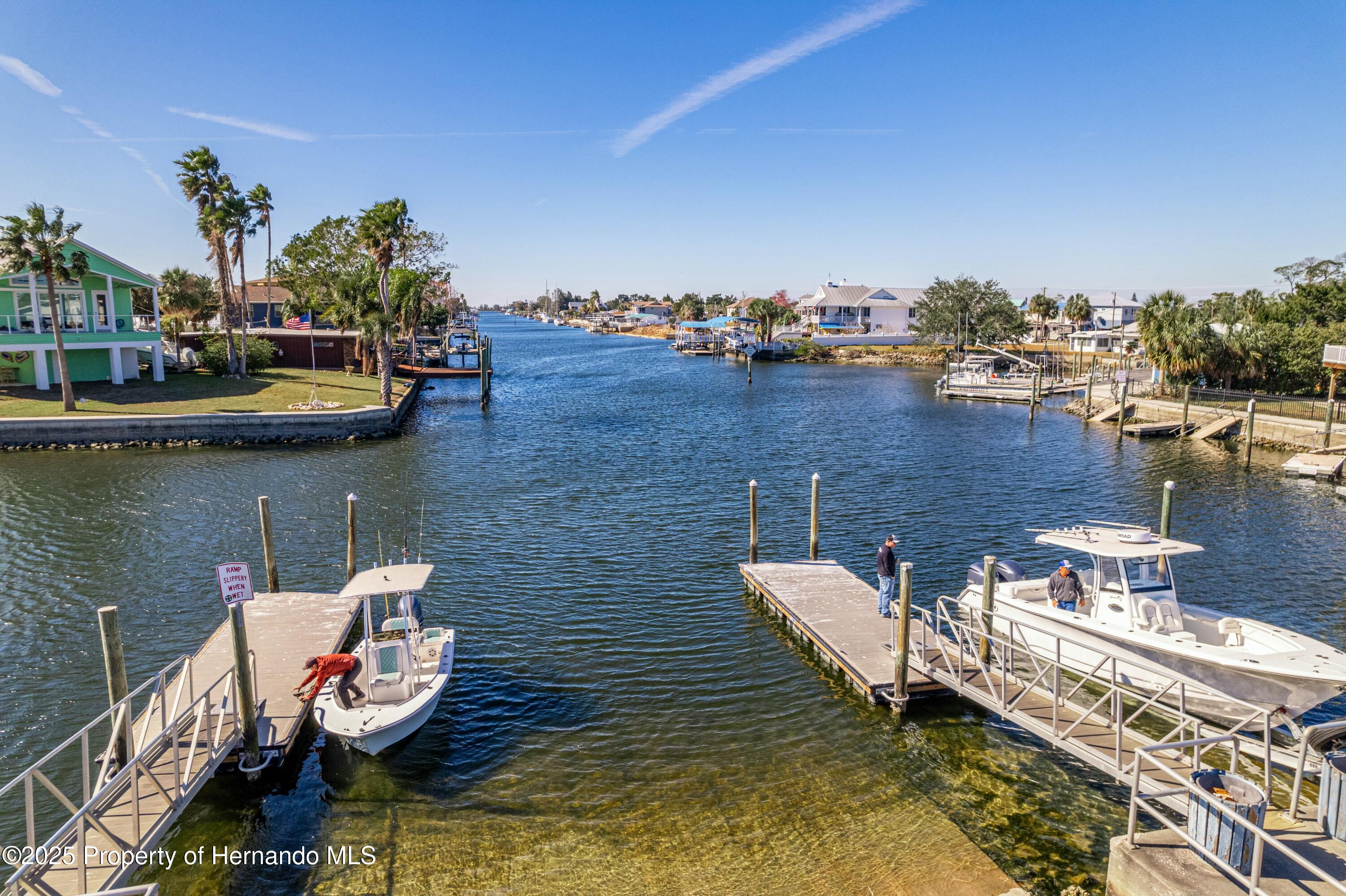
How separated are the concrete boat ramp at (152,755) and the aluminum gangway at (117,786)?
2cm

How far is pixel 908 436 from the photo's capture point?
47.2 meters

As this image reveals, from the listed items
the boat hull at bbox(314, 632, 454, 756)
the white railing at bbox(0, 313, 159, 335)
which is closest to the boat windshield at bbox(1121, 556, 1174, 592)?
the boat hull at bbox(314, 632, 454, 756)

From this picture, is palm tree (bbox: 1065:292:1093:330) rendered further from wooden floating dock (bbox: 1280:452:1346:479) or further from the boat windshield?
the boat windshield

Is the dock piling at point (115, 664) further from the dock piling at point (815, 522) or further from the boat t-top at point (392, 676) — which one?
the dock piling at point (815, 522)

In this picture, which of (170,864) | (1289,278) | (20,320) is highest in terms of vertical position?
(1289,278)

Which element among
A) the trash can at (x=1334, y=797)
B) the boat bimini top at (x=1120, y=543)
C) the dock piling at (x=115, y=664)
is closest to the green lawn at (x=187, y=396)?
the dock piling at (x=115, y=664)

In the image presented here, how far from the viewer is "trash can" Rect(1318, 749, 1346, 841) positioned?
8453 mm

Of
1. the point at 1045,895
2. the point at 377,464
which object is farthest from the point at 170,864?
the point at 377,464

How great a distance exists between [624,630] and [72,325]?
44944 mm

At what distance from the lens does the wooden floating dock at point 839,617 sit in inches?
588

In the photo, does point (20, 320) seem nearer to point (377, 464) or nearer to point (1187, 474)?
point (377, 464)

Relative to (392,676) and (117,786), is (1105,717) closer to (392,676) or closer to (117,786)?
(392,676)

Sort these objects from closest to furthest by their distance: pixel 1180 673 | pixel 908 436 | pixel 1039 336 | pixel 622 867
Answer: pixel 622 867, pixel 1180 673, pixel 908 436, pixel 1039 336

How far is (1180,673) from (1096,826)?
12.3ft
